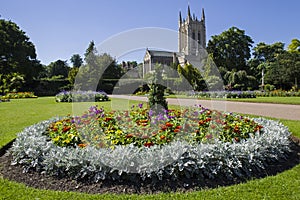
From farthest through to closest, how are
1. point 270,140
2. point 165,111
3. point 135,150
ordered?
point 165,111
point 270,140
point 135,150

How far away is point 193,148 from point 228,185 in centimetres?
73

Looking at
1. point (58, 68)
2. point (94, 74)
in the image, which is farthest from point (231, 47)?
point (58, 68)

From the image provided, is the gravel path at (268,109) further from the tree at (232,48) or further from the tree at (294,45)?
the tree at (294,45)

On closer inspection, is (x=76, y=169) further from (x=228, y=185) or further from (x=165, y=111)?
(x=165, y=111)

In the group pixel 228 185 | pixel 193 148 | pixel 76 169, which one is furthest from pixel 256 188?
pixel 76 169

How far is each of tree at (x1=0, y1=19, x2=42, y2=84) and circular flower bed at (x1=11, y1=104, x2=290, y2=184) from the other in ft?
104

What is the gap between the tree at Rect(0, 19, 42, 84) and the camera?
31.3 metres

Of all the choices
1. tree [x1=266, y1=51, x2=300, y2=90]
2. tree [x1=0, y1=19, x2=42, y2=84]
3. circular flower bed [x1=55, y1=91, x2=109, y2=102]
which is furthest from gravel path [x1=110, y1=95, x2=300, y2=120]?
tree [x1=0, y1=19, x2=42, y2=84]

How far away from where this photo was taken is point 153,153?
3.46 m

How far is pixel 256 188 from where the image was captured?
3090 mm

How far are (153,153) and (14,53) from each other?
114 ft

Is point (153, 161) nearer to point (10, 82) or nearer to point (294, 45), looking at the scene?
point (10, 82)

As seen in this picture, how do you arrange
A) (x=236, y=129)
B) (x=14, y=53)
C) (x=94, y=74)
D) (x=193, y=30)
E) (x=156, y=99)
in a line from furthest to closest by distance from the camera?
(x=193, y=30), (x=14, y=53), (x=94, y=74), (x=156, y=99), (x=236, y=129)

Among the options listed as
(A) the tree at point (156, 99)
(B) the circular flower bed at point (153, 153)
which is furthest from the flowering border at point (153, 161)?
Result: (A) the tree at point (156, 99)
